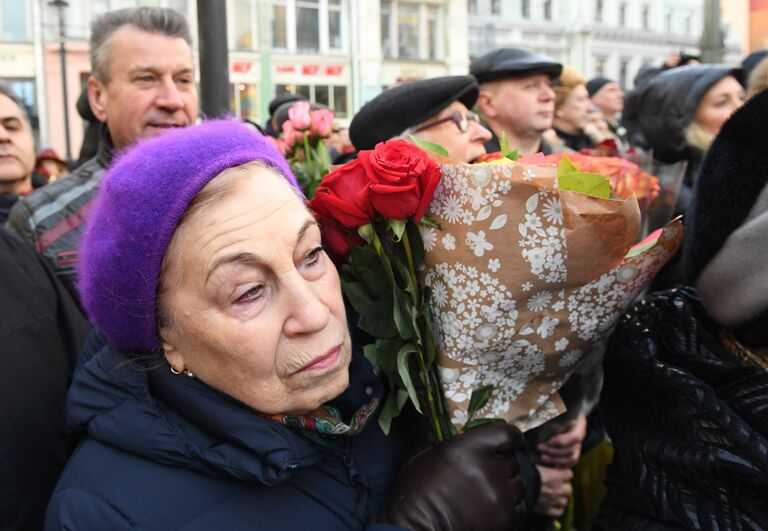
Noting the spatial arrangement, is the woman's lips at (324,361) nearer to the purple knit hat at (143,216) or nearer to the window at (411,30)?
the purple knit hat at (143,216)

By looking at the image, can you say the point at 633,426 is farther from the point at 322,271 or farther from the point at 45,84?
the point at 45,84

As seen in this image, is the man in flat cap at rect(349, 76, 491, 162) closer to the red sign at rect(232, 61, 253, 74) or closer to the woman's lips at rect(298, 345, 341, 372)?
the woman's lips at rect(298, 345, 341, 372)

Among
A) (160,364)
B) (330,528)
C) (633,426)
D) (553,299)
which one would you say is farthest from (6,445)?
(633,426)

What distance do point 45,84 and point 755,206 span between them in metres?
27.4

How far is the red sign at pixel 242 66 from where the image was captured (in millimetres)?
27156

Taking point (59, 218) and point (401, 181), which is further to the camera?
point (59, 218)

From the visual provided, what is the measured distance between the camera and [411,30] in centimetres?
3133

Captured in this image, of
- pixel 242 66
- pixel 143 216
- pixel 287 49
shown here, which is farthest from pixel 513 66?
pixel 287 49

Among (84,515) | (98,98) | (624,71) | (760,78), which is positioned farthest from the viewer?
(624,71)

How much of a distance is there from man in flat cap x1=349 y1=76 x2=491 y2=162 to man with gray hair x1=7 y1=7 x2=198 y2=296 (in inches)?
30.3

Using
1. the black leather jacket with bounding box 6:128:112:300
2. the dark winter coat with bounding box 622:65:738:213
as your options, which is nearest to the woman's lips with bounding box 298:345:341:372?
the black leather jacket with bounding box 6:128:112:300

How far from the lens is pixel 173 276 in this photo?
4.46ft

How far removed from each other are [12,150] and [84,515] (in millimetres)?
2771

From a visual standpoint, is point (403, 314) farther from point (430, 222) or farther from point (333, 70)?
point (333, 70)
